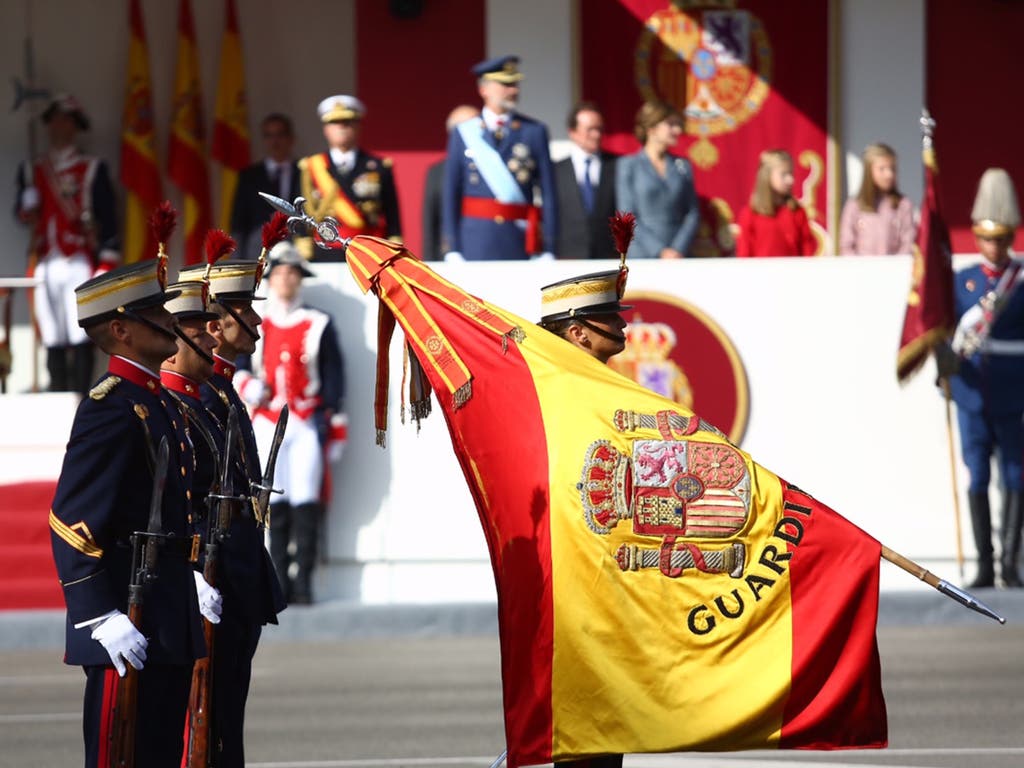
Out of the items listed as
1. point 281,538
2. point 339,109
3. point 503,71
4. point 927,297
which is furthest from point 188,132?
point 927,297

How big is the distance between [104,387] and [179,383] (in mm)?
1076

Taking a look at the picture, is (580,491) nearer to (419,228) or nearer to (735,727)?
(735,727)

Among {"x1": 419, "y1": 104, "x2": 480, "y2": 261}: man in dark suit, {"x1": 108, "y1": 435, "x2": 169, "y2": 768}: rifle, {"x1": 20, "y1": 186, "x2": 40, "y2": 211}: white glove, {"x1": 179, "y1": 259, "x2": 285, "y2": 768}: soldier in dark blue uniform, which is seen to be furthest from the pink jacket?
{"x1": 108, "y1": 435, "x2": 169, "y2": 768}: rifle

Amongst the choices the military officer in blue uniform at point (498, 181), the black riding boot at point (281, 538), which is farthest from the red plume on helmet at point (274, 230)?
the military officer in blue uniform at point (498, 181)

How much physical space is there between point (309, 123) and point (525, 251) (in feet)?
14.3

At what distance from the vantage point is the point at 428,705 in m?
10.7

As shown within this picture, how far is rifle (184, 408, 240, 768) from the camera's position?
297 inches

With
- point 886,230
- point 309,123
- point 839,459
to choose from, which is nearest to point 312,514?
point 839,459

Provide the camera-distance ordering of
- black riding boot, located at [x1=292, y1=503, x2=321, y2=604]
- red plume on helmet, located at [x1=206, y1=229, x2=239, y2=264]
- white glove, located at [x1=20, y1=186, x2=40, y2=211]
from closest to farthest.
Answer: red plume on helmet, located at [x1=206, y1=229, x2=239, y2=264] < black riding boot, located at [x1=292, y1=503, x2=321, y2=604] < white glove, located at [x1=20, y1=186, x2=40, y2=211]

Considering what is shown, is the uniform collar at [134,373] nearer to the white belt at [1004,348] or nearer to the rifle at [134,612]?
the rifle at [134,612]

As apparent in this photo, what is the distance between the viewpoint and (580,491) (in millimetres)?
7309

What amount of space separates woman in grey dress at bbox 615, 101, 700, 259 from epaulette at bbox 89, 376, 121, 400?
7.78 meters

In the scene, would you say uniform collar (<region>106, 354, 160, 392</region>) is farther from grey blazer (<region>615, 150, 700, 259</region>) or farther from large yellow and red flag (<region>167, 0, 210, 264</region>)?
large yellow and red flag (<region>167, 0, 210, 264</region>)

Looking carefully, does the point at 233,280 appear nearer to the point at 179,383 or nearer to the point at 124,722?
the point at 179,383
